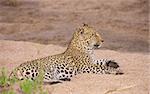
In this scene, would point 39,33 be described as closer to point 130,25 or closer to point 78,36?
point 130,25

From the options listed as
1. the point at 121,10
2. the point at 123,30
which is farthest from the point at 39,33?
the point at 121,10

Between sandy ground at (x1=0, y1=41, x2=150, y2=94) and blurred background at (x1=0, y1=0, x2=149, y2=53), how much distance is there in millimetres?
1666

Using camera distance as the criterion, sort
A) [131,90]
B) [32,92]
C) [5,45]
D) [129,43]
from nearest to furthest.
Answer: [32,92], [131,90], [5,45], [129,43]

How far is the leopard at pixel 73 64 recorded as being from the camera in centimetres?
840

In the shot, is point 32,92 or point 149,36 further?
point 149,36

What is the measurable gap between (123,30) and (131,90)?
6.52m

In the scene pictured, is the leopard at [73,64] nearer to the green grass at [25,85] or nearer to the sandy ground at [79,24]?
the sandy ground at [79,24]

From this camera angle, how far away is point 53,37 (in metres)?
13.1

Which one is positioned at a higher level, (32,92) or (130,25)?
(130,25)

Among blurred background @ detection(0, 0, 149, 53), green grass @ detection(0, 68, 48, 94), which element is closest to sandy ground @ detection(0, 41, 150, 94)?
green grass @ detection(0, 68, 48, 94)

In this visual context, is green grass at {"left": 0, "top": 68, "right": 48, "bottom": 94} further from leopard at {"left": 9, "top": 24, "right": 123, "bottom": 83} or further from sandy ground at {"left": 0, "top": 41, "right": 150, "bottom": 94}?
leopard at {"left": 9, "top": 24, "right": 123, "bottom": 83}

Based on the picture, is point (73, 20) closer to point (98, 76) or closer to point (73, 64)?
point (73, 64)

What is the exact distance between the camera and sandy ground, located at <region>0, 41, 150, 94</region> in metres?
7.59

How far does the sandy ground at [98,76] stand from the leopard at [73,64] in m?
0.20
